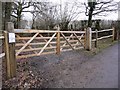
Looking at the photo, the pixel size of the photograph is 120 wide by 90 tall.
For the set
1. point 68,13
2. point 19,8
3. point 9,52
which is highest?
point 19,8

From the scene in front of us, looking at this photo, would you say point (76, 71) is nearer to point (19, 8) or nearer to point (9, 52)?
point (9, 52)

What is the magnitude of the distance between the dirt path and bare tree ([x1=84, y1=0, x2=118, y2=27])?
10633mm

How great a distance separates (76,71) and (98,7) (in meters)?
13.1

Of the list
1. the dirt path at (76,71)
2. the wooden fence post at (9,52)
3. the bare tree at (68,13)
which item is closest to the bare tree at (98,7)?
the bare tree at (68,13)

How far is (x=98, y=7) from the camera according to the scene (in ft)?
60.2

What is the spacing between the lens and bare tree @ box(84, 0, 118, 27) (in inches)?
704

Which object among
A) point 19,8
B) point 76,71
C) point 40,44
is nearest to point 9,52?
point 76,71

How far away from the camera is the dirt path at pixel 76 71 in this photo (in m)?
5.17

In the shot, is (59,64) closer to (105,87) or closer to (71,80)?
(71,80)

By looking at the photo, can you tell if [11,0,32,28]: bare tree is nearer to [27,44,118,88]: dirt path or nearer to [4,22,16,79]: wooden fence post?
[27,44,118,88]: dirt path

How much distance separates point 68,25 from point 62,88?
15430 millimetres

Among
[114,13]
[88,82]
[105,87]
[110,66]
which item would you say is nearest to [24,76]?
[88,82]

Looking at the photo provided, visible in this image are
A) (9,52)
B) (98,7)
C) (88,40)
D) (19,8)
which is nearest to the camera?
(9,52)

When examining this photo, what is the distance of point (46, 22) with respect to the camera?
1961 centimetres
